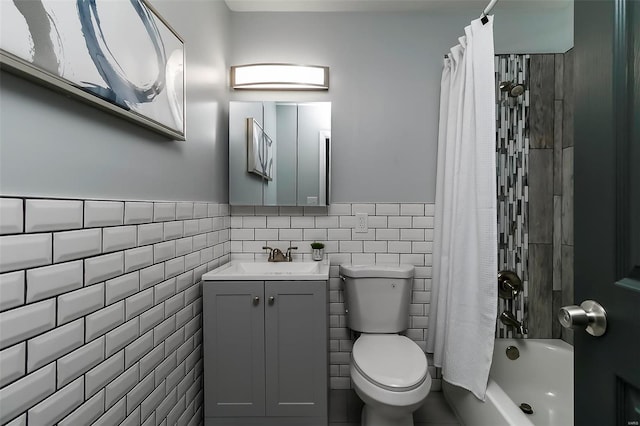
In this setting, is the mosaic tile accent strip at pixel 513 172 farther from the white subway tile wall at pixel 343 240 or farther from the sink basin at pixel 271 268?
the sink basin at pixel 271 268

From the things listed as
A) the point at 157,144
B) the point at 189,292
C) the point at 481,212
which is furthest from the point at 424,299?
the point at 157,144

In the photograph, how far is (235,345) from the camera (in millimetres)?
1726

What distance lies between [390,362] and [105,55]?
5.55ft

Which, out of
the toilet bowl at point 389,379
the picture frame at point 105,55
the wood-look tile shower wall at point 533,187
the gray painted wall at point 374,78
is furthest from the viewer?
the gray painted wall at point 374,78

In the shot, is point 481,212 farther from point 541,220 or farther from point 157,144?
point 157,144

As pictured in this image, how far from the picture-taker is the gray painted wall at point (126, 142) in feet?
2.64

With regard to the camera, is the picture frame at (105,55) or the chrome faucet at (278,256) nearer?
the picture frame at (105,55)

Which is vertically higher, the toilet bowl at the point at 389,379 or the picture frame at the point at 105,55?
the picture frame at the point at 105,55

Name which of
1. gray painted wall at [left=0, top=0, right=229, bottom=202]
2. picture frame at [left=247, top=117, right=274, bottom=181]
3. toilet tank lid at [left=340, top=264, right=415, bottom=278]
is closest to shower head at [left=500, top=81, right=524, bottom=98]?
toilet tank lid at [left=340, top=264, right=415, bottom=278]

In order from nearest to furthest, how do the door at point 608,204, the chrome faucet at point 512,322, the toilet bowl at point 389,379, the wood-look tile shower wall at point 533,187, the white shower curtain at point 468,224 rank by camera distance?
the door at point 608,204 → the toilet bowl at point 389,379 → the white shower curtain at point 468,224 → the chrome faucet at point 512,322 → the wood-look tile shower wall at point 533,187

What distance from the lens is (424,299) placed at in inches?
90.5

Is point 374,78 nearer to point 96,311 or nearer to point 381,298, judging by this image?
point 381,298

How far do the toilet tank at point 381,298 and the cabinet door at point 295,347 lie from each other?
422 mm

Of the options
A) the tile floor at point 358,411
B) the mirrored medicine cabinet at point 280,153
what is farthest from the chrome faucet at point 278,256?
the tile floor at point 358,411
